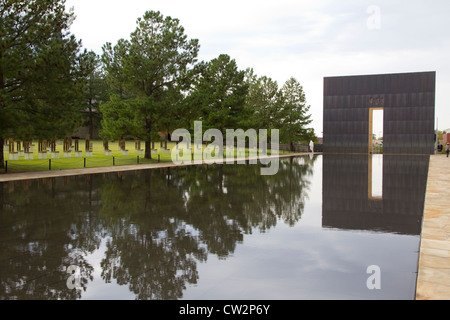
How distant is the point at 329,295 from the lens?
4262mm

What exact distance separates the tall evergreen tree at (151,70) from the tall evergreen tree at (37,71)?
22.0 feet

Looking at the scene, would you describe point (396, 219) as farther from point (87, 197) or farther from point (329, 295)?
point (87, 197)

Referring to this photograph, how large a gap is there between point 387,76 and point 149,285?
56.3 m

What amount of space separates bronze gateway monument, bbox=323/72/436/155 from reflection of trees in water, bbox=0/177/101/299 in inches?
1965

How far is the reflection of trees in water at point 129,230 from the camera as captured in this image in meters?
4.83

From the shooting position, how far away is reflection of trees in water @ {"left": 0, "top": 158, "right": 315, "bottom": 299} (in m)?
4.83

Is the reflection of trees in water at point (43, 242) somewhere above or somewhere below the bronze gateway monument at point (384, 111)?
below

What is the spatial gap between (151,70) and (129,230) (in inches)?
892

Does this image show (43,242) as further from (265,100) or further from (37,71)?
(265,100)

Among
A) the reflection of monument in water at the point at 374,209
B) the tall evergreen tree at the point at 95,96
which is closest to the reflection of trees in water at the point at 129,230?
the reflection of monument in water at the point at 374,209

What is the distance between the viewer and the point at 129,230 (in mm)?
7508

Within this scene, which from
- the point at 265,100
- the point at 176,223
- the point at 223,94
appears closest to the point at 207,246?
the point at 176,223

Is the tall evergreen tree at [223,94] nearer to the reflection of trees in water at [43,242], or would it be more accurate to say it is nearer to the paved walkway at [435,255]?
the reflection of trees in water at [43,242]
